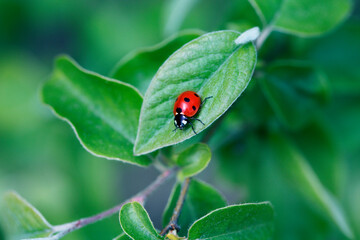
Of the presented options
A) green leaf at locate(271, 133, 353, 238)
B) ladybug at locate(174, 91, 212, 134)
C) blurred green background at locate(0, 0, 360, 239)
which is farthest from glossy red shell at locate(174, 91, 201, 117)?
green leaf at locate(271, 133, 353, 238)

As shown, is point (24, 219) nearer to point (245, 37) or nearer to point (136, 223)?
point (136, 223)

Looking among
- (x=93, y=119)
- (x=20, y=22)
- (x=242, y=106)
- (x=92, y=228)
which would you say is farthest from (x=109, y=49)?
(x=93, y=119)

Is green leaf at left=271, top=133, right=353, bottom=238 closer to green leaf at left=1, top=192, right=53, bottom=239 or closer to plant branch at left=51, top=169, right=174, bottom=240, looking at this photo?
plant branch at left=51, top=169, right=174, bottom=240

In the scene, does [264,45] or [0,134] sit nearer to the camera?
[264,45]

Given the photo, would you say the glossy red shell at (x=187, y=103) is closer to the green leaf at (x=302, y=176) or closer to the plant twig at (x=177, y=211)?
the plant twig at (x=177, y=211)

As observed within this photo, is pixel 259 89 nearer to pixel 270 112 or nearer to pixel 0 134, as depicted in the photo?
pixel 270 112

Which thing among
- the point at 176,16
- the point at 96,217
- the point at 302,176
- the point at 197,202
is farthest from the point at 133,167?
the point at 96,217
